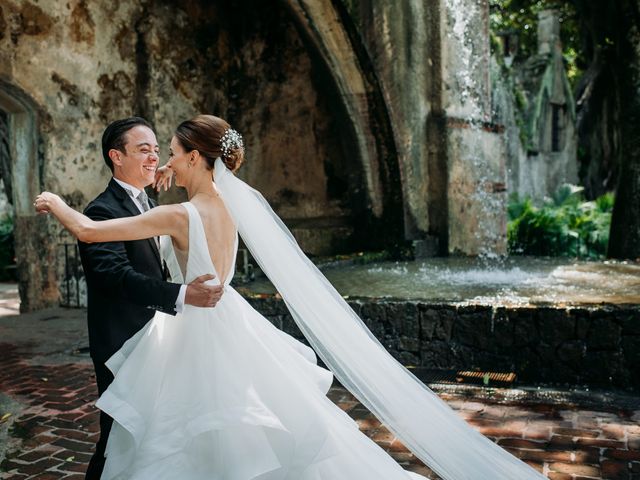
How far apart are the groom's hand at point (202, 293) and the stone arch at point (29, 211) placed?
650cm

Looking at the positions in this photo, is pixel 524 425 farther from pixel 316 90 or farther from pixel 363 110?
pixel 316 90

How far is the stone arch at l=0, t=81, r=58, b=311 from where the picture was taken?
796 cm

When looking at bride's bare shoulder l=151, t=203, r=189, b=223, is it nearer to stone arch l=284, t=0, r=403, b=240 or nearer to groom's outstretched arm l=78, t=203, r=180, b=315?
groom's outstretched arm l=78, t=203, r=180, b=315

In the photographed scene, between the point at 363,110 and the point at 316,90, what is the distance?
1172mm

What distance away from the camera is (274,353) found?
2.58 m

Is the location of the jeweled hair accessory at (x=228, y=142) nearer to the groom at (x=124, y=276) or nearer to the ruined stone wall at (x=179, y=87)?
the groom at (x=124, y=276)

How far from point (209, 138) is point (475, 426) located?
242 cm

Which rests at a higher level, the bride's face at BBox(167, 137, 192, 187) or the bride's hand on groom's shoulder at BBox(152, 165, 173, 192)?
the bride's face at BBox(167, 137, 192, 187)

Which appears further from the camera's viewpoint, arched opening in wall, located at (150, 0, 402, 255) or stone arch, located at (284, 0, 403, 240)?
arched opening in wall, located at (150, 0, 402, 255)

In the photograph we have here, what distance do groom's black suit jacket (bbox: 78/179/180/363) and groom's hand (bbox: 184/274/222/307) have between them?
54 mm

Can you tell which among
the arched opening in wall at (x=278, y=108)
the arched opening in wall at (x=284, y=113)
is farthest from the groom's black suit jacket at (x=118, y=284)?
the arched opening in wall at (x=278, y=108)

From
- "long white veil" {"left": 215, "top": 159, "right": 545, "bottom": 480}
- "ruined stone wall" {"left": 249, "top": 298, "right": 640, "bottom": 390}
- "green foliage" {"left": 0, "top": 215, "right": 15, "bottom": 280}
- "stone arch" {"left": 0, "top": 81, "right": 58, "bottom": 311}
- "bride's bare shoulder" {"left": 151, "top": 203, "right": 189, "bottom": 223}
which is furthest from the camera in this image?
"green foliage" {"left": 0, "top": 215, "right": 15, "bottom": 280}

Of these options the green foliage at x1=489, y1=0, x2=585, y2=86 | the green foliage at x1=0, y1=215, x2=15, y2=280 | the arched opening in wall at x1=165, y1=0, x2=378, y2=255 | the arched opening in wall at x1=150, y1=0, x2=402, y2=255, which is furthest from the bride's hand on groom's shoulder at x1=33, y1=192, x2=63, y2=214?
the green foliage at x1=489, y1=0, x2=585, y2=86

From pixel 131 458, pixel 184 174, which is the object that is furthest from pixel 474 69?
pixel 131 458
